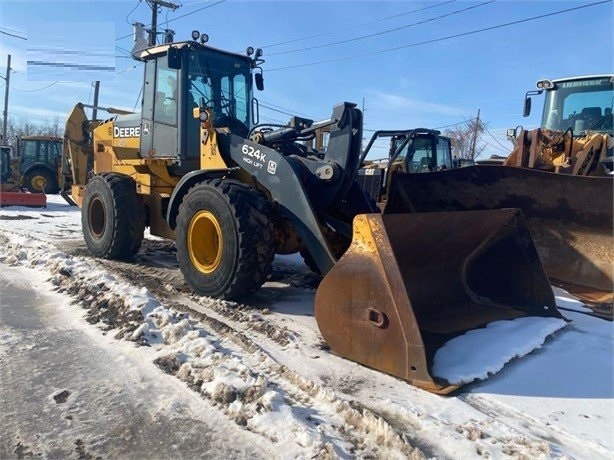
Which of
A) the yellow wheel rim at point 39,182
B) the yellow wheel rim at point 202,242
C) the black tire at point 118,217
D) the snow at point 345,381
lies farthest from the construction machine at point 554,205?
the yellow wheel rim at point 39,182

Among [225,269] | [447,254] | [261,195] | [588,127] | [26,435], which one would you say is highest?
[588,127]

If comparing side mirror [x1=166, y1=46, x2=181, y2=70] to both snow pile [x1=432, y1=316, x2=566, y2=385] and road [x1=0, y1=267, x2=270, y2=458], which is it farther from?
snow pile [x1=432, y1=316, x2=566, y2=385]

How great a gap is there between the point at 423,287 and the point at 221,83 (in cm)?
397

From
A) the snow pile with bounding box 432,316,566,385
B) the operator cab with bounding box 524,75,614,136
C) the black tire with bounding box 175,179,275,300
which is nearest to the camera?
the snow pile with bounding box 432,316,566,385

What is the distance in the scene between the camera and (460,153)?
47.0m

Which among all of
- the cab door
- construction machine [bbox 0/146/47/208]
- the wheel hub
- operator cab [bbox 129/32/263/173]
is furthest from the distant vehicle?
operator cab [bbox 129/32/263/173]

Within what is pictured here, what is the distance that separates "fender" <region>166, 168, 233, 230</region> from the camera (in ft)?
17.3

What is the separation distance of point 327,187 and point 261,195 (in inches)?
25.7

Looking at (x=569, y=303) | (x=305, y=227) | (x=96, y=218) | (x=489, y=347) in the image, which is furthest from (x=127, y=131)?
(x=569, y=303)

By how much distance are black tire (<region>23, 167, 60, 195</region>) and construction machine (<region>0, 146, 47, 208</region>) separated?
0.65 m

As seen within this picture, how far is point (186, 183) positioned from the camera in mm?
5367

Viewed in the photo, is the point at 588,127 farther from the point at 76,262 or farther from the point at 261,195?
the point at 76,262

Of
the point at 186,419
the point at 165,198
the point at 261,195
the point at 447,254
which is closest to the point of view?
the point at 186,419

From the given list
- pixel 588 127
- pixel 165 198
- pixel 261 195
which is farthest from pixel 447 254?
pixel 588 127
